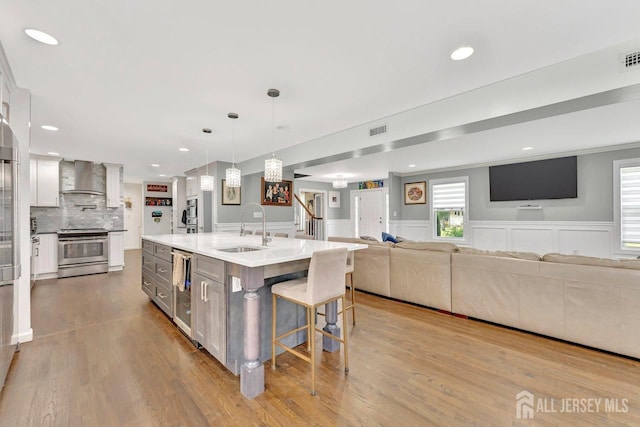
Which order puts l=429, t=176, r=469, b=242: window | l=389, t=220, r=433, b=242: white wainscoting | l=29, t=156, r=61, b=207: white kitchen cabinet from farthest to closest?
l=389, t=220, r=433, b=242: white wainscoting
l=429, t=176, r=469, b=242: window
l=29, t=156, r=61, b=207: white kitchen cabinet

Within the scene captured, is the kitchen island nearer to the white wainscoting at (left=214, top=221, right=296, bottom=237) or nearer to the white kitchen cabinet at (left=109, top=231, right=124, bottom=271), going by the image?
the white wainscoting at (left=214, top=221, right=296, bottom=237)

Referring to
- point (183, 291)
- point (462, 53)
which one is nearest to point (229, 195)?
point (183, 291)

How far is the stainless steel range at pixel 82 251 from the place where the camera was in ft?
17.4

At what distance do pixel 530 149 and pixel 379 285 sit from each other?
13.3ft

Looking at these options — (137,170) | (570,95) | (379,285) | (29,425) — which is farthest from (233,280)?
(137,170)

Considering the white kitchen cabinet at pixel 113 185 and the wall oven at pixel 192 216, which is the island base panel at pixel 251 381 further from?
the white kitchen cabinet at pixel 113 185

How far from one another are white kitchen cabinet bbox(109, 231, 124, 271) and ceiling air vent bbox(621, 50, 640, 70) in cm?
786

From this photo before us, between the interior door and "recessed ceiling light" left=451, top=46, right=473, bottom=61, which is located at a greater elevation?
"recessed ceiling light" left=451, top=46, right=473, bottom=61

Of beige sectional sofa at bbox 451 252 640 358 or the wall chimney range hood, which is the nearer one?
beige sectional sofa at bbox 451 252 640 358

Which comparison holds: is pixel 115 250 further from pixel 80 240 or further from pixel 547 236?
pixel 547 236

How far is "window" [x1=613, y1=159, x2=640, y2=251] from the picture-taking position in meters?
4.74

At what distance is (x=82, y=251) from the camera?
550 cm

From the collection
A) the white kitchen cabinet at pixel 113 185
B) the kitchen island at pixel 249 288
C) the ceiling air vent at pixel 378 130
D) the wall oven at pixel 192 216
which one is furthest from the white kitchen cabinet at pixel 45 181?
the ceiling air vent at pixel 378 130

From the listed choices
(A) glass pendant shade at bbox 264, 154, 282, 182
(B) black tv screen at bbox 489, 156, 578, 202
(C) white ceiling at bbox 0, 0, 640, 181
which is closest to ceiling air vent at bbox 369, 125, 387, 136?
(C) white ceiling at bbox 0, 0, 640, 181
